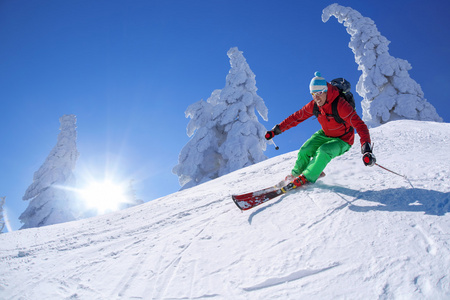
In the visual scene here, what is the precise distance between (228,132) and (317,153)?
51.0 ft

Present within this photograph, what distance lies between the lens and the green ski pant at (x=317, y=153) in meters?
3.15

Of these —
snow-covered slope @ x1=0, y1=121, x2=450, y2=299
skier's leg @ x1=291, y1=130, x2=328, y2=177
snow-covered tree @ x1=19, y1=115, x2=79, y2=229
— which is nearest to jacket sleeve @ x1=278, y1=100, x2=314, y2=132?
skier's leg @ x1=291, y1=130, x2=328, y2=177

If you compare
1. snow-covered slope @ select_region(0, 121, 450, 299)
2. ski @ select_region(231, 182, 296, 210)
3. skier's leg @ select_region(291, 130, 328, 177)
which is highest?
skier's leg @ select_region(291, 130, 328, 177)

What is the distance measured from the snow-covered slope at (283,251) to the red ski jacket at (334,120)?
1.91ft

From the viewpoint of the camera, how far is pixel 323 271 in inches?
62.4

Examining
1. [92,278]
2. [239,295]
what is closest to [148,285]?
[92,278]

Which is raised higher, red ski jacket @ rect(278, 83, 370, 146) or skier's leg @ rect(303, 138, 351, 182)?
red ski jacket @ rect(278, 83, 370, 146)

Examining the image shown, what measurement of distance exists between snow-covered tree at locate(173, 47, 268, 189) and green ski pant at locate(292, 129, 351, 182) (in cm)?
1308

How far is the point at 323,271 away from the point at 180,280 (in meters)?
1.07

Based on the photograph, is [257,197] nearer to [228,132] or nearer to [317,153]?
[317,153]

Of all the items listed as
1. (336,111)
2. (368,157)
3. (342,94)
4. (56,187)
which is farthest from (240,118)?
(56,187)

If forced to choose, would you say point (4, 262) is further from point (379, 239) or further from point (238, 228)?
point (379, 239)

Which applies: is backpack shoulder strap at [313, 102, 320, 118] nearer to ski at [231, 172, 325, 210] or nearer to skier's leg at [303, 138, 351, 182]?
skier's leg at [303, 138, 351, 182]

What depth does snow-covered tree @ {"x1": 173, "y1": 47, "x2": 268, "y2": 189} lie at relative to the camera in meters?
17.5
